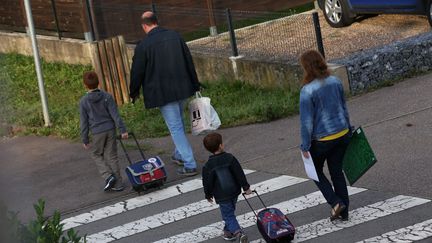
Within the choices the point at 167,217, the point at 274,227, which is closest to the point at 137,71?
the point at 167,217

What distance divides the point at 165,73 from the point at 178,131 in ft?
2.07

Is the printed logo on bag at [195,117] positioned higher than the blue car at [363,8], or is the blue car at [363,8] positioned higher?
the blue car at [363,8]

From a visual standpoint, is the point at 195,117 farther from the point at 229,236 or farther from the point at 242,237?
the point at 242,237

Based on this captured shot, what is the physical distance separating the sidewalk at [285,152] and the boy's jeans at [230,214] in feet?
5.39

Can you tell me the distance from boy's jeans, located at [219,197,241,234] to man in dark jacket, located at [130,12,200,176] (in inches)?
91.3

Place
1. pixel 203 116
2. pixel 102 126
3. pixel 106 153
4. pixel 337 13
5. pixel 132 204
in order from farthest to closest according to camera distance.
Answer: pixel 337 13, pixel 203 116, pixel 106 153, pixel 102 126, pixel 132 204

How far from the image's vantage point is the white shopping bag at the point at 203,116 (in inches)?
364

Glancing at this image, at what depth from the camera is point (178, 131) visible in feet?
30.2

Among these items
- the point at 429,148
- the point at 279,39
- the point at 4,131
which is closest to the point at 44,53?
the point at 279,39

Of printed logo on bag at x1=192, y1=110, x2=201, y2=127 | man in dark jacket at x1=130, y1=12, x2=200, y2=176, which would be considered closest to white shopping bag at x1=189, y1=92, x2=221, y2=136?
printed logo on bag at x1=192, y1=110, x2=201, y2=127

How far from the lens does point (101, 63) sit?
14.0 m

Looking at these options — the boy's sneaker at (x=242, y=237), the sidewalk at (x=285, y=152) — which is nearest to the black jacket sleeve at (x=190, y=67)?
the sidewalk at (x=285, y=152)

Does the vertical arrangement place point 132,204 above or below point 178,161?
below

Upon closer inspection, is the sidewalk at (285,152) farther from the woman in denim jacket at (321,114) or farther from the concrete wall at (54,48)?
the concrete wall at (54,48)
